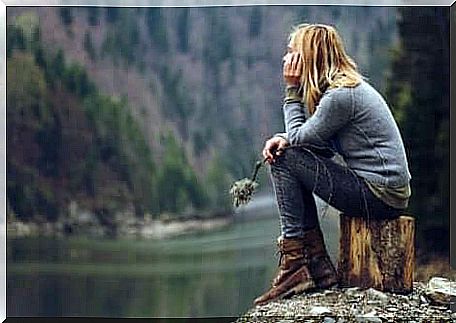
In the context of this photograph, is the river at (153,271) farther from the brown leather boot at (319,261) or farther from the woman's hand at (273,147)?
the woman's hand at (273,147)

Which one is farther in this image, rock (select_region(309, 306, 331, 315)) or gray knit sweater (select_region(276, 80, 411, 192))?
rock (select_region(309, 306, 331, 315))

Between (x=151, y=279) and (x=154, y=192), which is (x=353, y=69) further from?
(x=151, y=279)

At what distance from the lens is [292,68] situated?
399 centimetres

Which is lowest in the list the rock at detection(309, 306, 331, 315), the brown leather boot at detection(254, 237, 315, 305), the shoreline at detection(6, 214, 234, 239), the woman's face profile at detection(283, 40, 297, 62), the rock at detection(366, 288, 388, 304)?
the rock at detection(309, 306, 331, 315)

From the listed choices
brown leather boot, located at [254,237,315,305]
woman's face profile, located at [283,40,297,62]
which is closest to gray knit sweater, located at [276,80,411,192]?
woman's face profile, located at [283,40,297,62]

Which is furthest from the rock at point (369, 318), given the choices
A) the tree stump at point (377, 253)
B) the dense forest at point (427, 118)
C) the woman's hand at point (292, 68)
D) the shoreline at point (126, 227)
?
the woman's hand at point (292, 68)

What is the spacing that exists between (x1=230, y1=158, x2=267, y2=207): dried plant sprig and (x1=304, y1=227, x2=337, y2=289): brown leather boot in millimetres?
352

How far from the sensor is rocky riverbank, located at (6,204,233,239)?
13.3ft

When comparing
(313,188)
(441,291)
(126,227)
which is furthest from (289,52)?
(441,291)

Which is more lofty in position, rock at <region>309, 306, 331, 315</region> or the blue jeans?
the blue jeans

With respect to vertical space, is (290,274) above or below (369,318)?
above

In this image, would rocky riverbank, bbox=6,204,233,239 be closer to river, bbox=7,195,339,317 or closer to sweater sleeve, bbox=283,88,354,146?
river, bbox=7,195,339,317

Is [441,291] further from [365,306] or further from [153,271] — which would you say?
[153,271]

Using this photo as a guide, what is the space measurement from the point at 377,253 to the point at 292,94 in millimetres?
920
